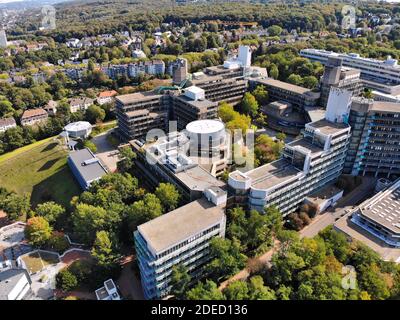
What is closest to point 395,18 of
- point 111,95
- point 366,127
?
point 366,127

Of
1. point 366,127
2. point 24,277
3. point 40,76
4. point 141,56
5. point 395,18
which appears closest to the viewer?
point 24,277

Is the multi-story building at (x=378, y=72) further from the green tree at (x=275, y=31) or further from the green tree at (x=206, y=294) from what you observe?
the green tree at (x=206, y=294)

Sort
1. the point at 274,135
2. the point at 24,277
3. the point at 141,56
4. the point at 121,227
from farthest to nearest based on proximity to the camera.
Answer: the point at 141,56
the point at 274,135
the point at 121,227
the point at 24,277

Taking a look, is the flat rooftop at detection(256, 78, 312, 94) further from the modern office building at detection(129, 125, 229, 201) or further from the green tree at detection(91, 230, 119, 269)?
the green tree at detection(91, 230, 119, 269)

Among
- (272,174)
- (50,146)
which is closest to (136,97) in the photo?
(50,146)

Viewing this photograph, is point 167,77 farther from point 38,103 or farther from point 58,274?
point 58,274

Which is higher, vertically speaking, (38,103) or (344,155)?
(344,155)
